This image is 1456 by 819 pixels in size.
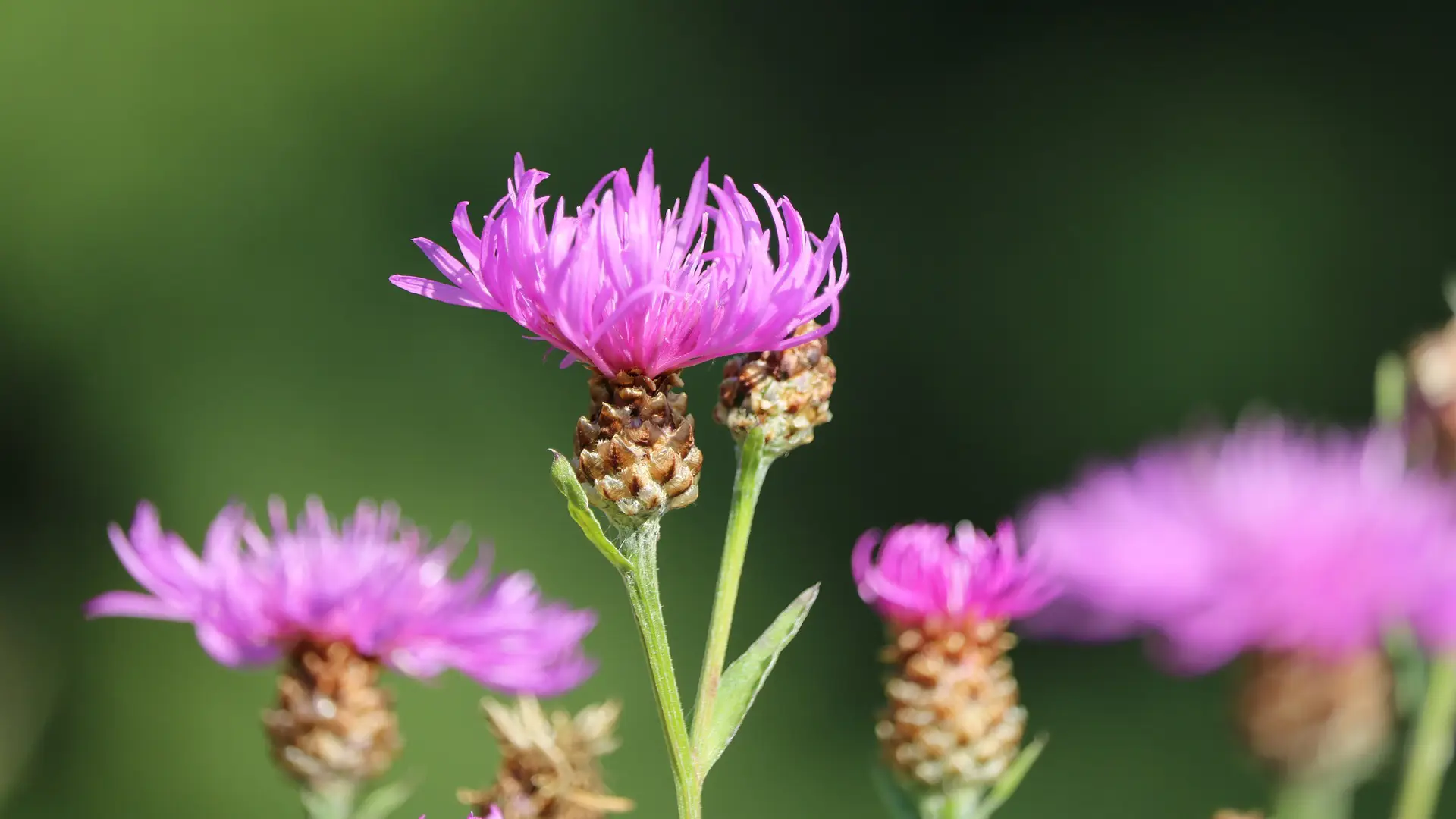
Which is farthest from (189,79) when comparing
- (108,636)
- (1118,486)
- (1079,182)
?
(1118,486)

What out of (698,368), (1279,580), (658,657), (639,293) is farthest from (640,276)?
(698,368)

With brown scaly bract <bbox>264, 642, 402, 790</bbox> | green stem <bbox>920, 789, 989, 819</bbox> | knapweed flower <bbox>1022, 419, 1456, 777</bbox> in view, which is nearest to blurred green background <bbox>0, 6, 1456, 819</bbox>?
brown scaly bract <bbox>264, 642, 402, 790</bbox>

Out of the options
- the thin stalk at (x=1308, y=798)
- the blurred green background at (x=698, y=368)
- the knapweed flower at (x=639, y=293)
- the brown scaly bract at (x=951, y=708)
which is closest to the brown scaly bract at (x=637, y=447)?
the knapweed flower at (x=639, y=293)

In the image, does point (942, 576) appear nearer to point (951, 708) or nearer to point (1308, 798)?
point (951, 708)

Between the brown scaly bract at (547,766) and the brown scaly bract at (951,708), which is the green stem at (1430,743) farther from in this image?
the brown scaly bract at (547,766)

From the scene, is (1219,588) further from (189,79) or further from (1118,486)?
(189,79)

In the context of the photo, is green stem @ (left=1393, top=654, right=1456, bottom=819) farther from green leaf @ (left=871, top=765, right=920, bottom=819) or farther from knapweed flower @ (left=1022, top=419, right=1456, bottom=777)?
green leaf @ (left=871, top=765, right=920, bottom=819)
